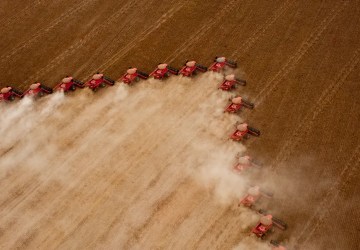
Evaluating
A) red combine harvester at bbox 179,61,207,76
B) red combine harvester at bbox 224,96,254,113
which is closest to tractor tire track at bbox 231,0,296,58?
red combine harvester at bbox 179,61,207,76

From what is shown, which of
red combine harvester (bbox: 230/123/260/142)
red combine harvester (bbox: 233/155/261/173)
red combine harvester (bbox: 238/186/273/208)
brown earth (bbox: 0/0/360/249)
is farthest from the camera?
red combine harvester (bbox: 230/123/260/142)

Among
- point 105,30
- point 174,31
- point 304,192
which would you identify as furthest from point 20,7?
point 304,192

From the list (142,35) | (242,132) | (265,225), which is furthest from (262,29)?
(265,225)

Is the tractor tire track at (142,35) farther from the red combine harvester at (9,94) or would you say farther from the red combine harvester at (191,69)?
the red combine harvester at (9,94)

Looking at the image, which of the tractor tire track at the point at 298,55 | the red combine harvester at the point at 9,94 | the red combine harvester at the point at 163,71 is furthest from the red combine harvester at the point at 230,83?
the red combine harvester at the point at 9,94

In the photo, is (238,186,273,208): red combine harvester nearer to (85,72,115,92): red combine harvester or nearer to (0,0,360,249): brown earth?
(0,0,360,249): brown earth

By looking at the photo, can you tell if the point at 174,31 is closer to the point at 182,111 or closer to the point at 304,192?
the point at 182,111
